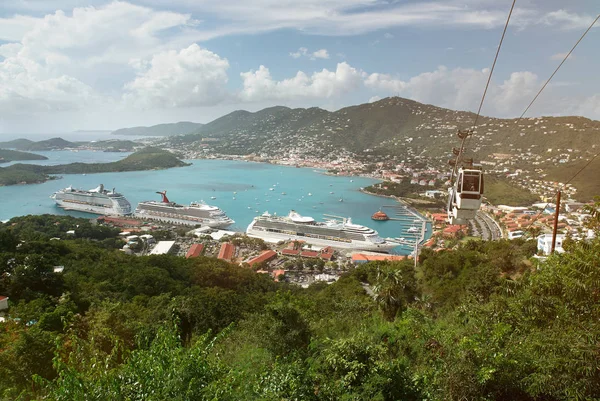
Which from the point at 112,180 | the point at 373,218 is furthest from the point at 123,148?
the point at 373,218

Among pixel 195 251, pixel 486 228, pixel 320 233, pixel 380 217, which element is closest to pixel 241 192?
pixel 380 217

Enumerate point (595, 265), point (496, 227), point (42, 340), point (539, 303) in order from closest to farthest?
point (595, 265)
point (539, 303)
point (42, 340)
point (496, 227)

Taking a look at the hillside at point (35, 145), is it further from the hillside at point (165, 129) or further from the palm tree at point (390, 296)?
the palm tree at point (390, 296)

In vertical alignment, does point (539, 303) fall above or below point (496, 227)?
above

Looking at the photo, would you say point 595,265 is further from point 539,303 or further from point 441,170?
point 441,170

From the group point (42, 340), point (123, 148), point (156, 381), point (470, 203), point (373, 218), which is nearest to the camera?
point (156, 381)

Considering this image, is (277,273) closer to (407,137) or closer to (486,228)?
(486,228)
